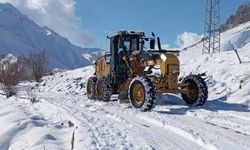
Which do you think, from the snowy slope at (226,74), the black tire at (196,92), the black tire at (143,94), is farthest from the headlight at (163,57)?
the snowy slope at (226,74)

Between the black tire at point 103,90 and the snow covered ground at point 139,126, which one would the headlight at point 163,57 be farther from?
the black tire at point 103,90

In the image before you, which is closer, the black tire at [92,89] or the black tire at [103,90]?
the black tire at [103,90]

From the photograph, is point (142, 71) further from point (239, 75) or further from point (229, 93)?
point (239, 75)

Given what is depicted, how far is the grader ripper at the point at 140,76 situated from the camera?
1362 cm

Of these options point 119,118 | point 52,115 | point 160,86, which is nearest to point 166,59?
point 160,86

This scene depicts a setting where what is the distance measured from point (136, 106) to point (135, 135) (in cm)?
463

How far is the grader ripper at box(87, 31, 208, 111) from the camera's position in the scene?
536 inches

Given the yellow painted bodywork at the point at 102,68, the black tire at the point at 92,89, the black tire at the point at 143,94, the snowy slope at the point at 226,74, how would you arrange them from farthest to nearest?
the black tire at the point at 92,89 → the yellow painted bodywork at the point at 102,68 → the snowy slope at the point at 226,74 → the black tire at the point at 143,94

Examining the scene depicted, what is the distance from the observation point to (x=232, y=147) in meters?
7.92

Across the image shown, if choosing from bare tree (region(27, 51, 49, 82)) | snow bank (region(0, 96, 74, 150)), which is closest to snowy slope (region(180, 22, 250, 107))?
snow bank (region(0, 96, 74, 150))

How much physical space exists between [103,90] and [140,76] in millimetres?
3489

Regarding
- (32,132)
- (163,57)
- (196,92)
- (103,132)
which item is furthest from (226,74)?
(32,132)

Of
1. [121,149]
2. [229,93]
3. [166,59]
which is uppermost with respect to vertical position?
[166,59]

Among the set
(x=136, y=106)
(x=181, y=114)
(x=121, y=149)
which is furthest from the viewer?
(x=136, y=106)
